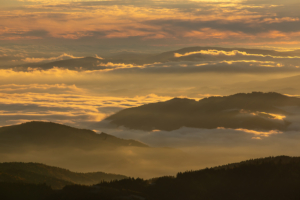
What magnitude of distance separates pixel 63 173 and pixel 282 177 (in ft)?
187

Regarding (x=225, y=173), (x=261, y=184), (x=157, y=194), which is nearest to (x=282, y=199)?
(x=261, y=184)

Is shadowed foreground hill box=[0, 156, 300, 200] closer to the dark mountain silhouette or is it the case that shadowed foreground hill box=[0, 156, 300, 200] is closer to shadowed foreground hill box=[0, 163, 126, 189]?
the dark mountain silhouette

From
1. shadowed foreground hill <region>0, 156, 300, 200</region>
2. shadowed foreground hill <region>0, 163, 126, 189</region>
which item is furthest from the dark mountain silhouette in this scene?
shadowed foreground hill <region>0, 163, 126, 189</region>

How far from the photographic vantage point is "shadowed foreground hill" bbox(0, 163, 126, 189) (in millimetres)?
62644

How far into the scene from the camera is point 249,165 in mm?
51812

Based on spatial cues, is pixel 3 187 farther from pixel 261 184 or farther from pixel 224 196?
pixel 261 184

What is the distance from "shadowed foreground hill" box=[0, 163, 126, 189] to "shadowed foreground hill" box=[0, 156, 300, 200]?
589 inches

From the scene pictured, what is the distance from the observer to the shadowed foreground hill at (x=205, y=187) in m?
38.0

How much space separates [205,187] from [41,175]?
121ft

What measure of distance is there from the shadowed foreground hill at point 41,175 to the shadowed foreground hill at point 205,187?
1496cm

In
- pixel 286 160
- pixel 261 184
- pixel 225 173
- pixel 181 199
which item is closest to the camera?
pixel 181 199

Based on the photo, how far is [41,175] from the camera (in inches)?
2766

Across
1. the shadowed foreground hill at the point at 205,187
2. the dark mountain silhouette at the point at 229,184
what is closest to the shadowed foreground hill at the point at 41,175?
the shadowed foreground hill at the point at 205,187

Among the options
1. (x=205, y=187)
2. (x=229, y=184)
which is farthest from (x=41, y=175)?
(x=229, y=184)
